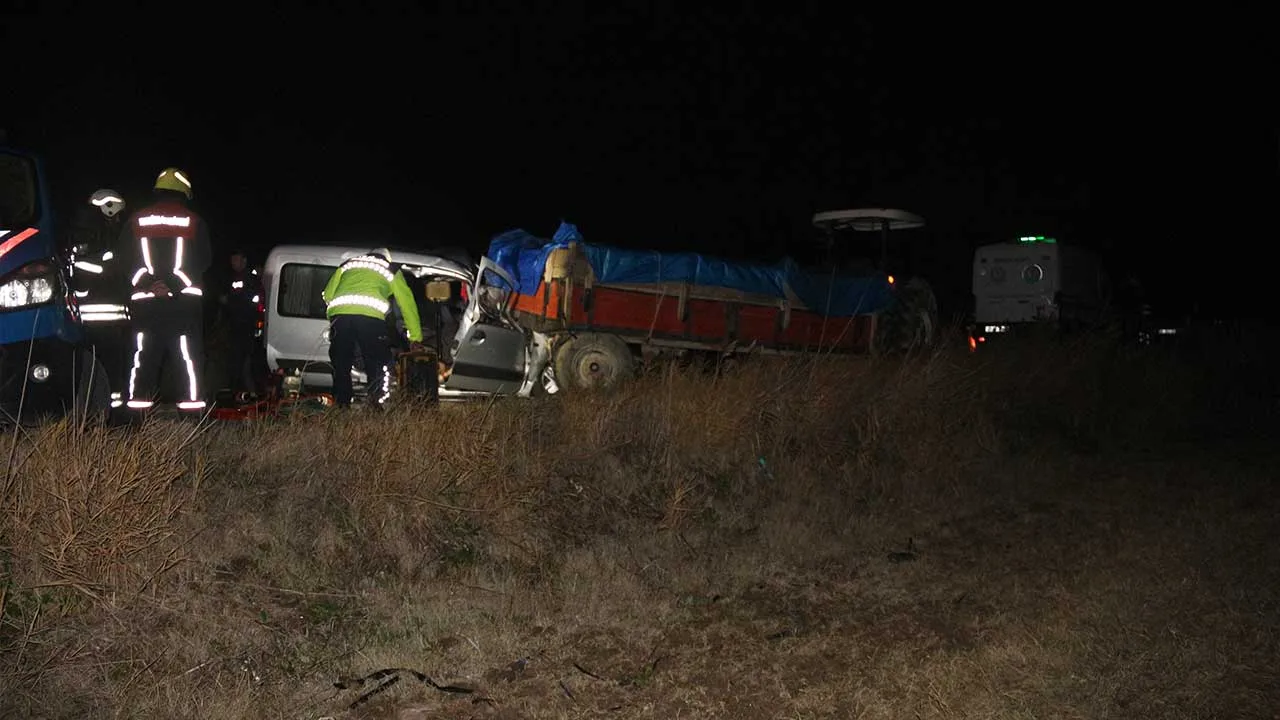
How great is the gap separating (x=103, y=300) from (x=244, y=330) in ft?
11.6

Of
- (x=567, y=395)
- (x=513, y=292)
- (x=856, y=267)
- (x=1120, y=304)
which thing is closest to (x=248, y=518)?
(x=567, y=395)

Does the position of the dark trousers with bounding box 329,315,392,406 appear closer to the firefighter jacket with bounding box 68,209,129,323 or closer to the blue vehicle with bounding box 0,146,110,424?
the firefighter jacket with bounding box 68,209,129,323

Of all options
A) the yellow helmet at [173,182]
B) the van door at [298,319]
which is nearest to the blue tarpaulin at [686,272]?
the van door at [298,319]

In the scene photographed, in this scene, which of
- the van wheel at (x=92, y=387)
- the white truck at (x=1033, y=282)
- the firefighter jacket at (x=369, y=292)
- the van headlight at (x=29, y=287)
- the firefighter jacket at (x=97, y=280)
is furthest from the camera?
the white truck at (x=1033, y=282)

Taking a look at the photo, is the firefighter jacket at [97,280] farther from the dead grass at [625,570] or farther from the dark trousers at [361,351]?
the dead grass at [625,570]

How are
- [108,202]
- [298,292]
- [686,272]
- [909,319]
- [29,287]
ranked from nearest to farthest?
[29,287] → [108,202] → [298,292] → [686,272] → [909,319]

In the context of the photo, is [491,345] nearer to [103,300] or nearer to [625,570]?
[103,300]

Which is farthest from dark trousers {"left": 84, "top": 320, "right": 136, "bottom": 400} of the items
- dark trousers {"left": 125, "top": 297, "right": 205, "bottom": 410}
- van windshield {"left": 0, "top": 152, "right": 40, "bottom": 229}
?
van windshield {"left": 0, "top": 152, "right": 40, "bottom": 229}

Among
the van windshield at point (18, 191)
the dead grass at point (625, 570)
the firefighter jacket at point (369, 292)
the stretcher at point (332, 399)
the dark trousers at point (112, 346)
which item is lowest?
the dead grass at point (625, 570)

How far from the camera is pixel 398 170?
37.5 metres

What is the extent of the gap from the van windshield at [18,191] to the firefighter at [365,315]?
1899mm

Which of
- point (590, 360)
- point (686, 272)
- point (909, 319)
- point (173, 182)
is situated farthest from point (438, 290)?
point (909, 319)

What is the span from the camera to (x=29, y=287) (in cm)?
550

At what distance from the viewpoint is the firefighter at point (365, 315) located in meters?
7.23
